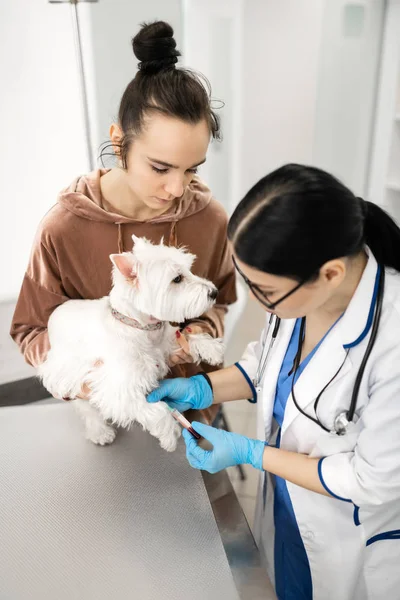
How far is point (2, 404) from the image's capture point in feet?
7.00

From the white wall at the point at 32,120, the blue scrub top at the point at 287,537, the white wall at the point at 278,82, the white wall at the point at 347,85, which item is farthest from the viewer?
the white wall at the point at 347,85

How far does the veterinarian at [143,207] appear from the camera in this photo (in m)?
1.09

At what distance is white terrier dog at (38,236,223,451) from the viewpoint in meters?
1.12

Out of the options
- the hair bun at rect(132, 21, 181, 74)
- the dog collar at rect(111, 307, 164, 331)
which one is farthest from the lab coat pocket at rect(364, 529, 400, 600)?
the hair bun at rect(132, 21, 181, 74)

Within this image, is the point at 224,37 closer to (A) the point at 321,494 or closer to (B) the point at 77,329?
(B) the point at 77,329

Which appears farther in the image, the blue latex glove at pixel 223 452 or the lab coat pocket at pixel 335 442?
the blue latex glove at pixel 223 452

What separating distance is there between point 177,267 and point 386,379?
1.79ft

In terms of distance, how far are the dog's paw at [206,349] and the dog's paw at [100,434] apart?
0.33m

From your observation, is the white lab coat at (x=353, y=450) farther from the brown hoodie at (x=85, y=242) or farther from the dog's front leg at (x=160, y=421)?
the brown hoodie at (x=85, y=242)

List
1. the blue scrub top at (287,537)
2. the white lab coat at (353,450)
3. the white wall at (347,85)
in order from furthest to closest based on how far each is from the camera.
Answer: the white wall at (347,85) → the blue scrub top at (287,537) → the white lab coat at (353,450)

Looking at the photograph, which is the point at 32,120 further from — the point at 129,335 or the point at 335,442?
the point at 335,442

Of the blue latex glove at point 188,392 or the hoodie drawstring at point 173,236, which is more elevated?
the hoodie drawstring at point 173,236

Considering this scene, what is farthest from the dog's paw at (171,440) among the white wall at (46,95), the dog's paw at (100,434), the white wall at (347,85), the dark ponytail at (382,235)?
the white wall at (347,85)

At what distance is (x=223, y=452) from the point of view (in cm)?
116
